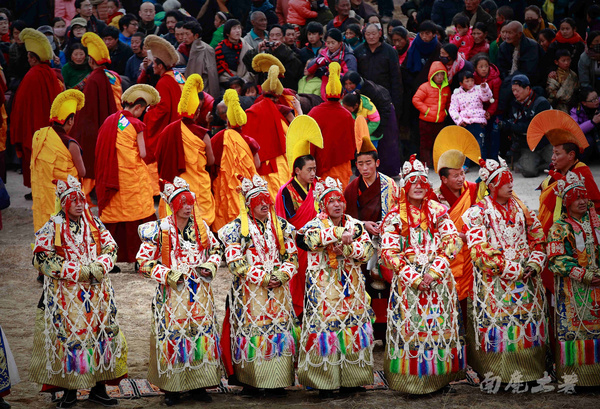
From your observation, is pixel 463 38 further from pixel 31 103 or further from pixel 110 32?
pixel 31 103

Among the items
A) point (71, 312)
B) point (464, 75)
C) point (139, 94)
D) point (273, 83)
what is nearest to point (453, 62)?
point (464, 75)

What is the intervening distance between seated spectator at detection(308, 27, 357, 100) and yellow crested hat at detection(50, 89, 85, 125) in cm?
360

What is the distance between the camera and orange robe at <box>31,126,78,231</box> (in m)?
7.40

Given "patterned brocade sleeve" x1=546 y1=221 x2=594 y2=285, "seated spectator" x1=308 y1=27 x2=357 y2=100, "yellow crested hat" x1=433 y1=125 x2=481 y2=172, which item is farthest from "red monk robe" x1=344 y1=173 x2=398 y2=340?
"seated spectator" x1=308 y1=27 x2=357 y2=100

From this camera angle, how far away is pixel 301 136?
6.18 m

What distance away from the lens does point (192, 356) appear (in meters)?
5.12

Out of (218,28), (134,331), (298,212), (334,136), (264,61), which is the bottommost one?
(134,331)

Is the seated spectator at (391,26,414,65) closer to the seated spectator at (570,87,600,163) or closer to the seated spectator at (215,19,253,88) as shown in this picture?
the seated spectator at (215,19,253,88)

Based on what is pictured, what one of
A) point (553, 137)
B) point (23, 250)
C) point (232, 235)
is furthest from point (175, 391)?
point (23, 250)

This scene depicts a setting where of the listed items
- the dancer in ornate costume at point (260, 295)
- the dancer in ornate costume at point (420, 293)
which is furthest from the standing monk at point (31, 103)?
the dancer in ornate costume at point (420, 293)

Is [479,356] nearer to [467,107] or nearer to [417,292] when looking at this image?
[417,292]

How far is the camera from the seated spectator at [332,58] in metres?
9.99

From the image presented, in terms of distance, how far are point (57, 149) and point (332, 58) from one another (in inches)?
161

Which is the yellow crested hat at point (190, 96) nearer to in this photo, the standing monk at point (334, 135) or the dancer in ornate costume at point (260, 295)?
the standing monk at point (334, 135)
